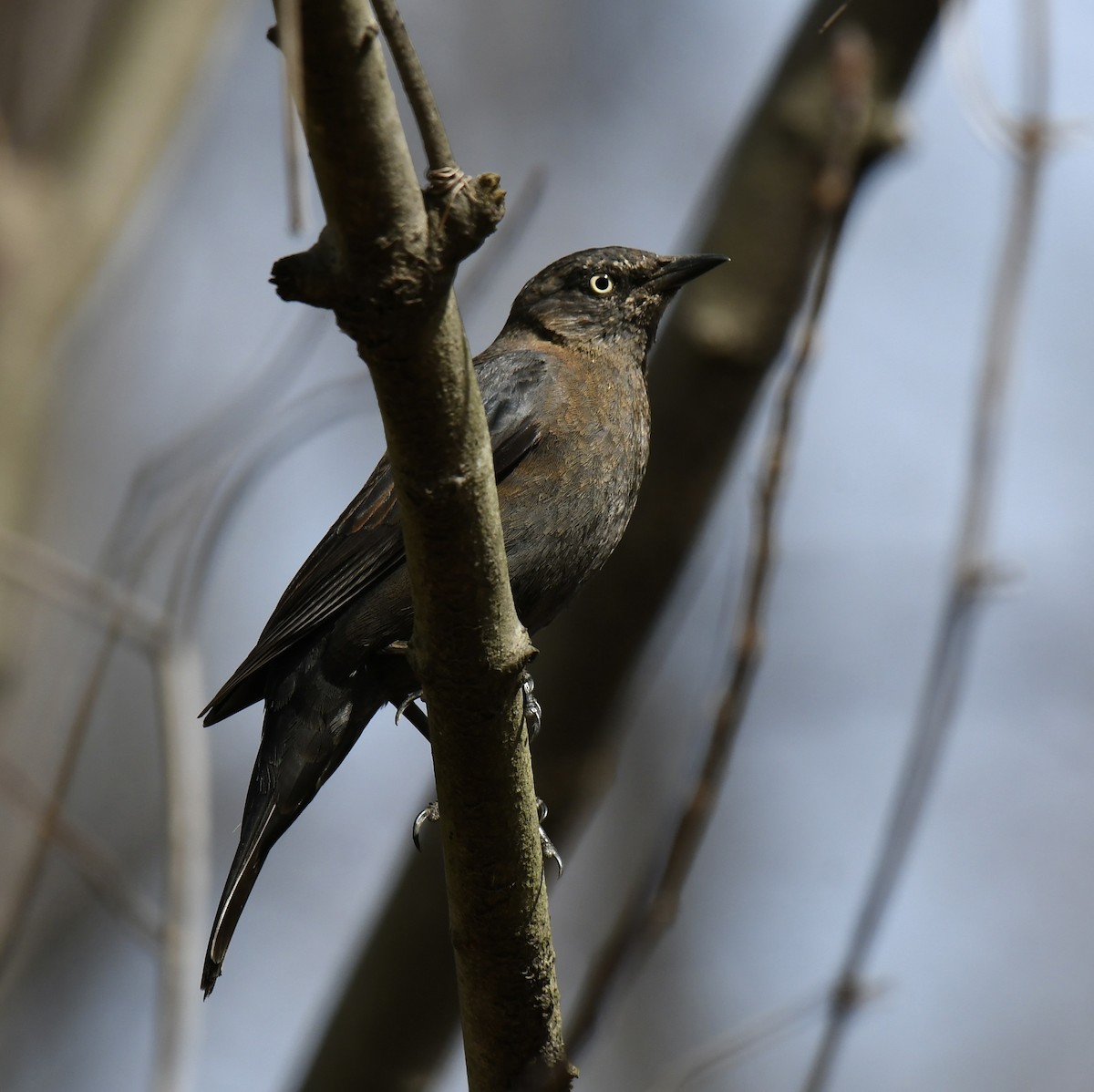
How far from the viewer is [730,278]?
5.05 metres

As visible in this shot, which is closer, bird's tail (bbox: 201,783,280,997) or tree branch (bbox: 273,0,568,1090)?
tree branch (bbox: 273,0,568,1090)

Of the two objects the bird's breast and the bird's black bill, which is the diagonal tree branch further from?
the bird's breast

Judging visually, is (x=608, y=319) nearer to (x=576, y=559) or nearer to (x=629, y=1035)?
(x=576, y=559)

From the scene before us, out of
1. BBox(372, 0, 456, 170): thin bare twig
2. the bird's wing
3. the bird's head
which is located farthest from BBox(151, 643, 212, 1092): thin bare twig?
BBox(372, 0, 456, 170): thin bare twig

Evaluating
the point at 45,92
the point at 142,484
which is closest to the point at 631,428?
the point at 142,484

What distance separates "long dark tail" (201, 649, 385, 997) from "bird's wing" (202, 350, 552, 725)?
5.3 inches

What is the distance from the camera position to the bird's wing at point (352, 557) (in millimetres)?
4062

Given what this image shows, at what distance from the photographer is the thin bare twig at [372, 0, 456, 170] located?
2.01 meters

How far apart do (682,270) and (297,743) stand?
2340 mm

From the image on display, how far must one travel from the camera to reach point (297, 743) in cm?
406

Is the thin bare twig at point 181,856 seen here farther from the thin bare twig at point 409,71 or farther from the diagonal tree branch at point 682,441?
the thin bare twig at point 409,71

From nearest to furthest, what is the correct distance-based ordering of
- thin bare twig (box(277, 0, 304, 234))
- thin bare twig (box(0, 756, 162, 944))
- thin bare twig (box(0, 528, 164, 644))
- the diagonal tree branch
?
thin bare twig (box(277, 0, 304, 234)) → thin bare twig (box(0, 528, 164, 644)) → thin bare twig (box(0, 756, 162, 944)) → the diagonal tree branch

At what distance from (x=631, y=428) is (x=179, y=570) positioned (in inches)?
62.9

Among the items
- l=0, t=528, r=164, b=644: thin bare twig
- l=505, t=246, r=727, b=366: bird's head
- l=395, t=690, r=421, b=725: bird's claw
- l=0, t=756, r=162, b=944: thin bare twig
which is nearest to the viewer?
l=395, t=690, r=421, b=725: bird's claw
